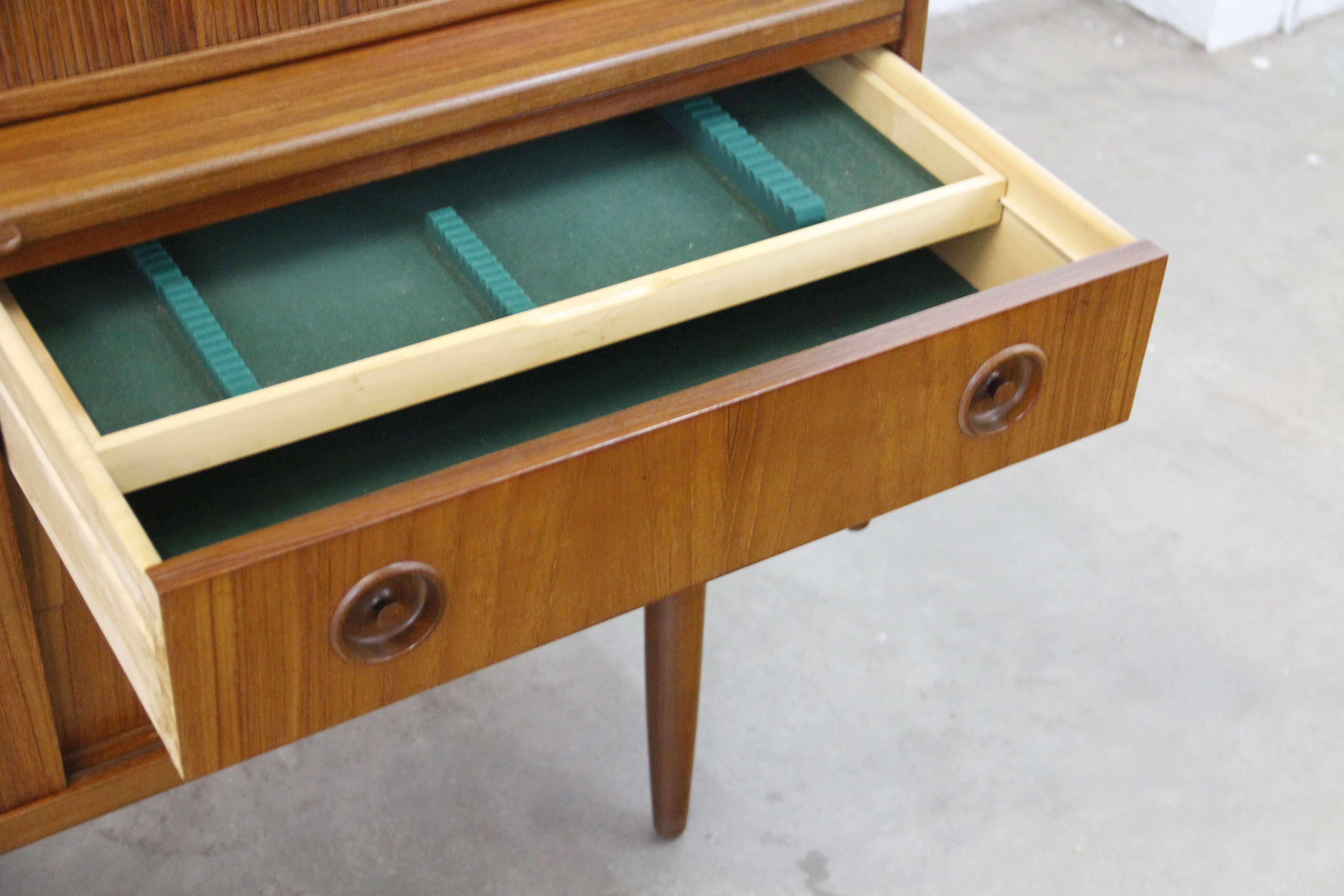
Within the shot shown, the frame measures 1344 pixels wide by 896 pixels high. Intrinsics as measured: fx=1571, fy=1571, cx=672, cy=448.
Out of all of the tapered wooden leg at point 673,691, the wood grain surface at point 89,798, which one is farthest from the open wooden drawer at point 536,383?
the wood grain surface at point 89,798

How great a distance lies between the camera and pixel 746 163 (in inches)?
39.6

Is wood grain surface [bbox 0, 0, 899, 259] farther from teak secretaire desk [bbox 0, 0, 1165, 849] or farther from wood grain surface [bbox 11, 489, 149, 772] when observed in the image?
wood grain surface [bbox 11, 489, 149, 772]

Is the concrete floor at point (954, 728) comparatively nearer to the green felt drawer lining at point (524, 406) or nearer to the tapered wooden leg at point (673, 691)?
the tapered wooden leg at point (673, 691)

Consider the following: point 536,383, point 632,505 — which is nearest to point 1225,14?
point 536,383

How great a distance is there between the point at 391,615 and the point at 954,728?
0.75 metres

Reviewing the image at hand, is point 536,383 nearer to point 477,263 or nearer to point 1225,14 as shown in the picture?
point 477,263

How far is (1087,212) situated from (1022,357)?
4.4 inches

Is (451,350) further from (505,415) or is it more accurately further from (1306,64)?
(1306,64)

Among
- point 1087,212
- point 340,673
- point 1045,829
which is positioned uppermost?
point 1087,212

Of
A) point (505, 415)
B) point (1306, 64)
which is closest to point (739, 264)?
point (505, 415)

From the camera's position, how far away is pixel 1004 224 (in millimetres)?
986

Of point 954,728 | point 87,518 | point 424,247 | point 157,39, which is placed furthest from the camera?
point 954,728

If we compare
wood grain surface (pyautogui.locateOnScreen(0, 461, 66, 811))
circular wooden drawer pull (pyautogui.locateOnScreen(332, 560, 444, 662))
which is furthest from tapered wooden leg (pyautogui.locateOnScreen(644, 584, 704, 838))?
wood grain surface (pyautogui.locateOnScreen(0, 461, 66, 811))

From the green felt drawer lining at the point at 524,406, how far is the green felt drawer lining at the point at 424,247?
0.18 ft
